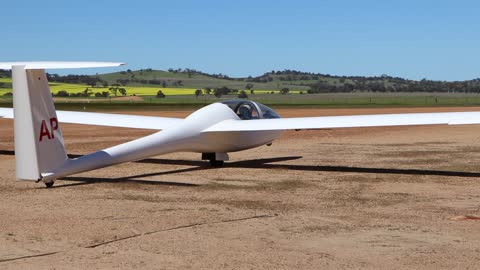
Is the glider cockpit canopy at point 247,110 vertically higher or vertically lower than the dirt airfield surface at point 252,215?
higher

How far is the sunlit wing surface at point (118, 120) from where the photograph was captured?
2436 centimetres

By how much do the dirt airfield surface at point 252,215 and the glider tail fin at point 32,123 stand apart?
2.74 feet

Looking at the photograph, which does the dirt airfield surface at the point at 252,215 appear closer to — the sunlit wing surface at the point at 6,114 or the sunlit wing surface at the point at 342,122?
the sunlit wing surface at the point at 342,122

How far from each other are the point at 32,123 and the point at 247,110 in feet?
30.7

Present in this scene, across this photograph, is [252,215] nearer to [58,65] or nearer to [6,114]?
[58,65]

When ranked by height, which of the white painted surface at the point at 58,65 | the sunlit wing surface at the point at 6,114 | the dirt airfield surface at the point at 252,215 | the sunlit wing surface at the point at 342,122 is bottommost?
the dirt airfield surface at the point at 252,215

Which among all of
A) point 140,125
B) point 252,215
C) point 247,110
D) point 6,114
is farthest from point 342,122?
point 6,114

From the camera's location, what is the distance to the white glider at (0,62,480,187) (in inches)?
573

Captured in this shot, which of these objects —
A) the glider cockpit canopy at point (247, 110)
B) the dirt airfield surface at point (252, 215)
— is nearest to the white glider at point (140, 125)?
the glider cockpit canopy at point (247, 110)

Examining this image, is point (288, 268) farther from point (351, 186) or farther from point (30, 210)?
point (351, 186)

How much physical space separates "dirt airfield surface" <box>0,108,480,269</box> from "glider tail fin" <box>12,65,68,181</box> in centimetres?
84

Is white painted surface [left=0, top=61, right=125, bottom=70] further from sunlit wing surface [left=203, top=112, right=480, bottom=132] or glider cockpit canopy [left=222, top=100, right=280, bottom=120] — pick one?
glider cockpit canopy [left=222, top=100, right=280, bottom=120]

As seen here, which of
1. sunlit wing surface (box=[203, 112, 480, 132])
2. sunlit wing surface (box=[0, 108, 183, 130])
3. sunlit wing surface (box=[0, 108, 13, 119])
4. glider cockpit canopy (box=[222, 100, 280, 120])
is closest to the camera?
sunlit wing surface (box=[203, 112, 480, 132])

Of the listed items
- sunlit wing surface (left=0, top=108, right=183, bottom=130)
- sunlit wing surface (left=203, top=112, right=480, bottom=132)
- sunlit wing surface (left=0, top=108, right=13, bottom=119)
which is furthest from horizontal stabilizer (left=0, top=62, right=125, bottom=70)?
sunlit wing surface (left=0, top=108, right=13, bottom=119)
